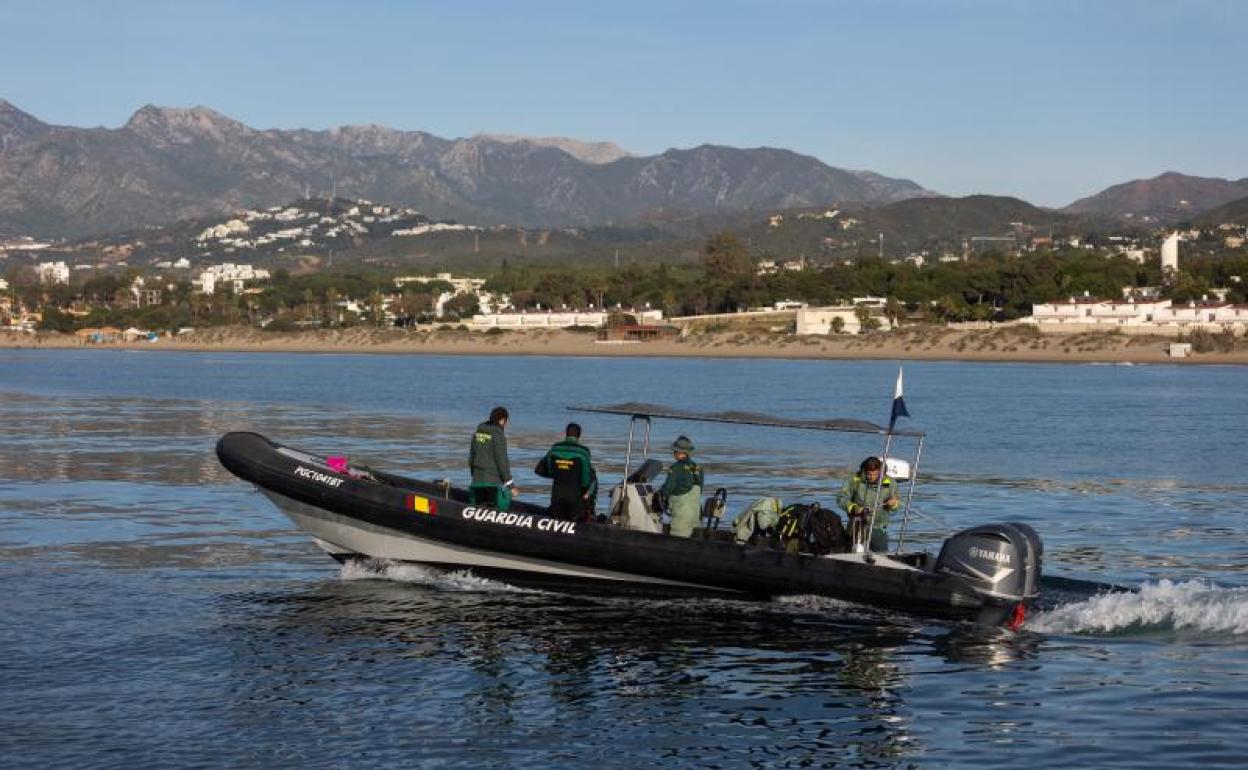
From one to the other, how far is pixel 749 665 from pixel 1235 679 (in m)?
4.67

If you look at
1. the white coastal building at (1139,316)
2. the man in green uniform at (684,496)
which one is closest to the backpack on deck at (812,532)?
the man in green uniform at (684,496)

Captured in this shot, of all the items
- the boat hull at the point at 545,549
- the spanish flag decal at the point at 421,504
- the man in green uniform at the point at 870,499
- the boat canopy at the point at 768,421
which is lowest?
the boat hull at the point at 545,549

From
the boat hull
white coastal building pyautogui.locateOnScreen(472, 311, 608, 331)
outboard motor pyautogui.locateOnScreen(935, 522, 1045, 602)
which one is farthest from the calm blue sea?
white coastal building pyautogui.locateOnScreen(472, 311, 608, 331)

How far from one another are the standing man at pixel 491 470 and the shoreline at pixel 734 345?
102137 millimetres

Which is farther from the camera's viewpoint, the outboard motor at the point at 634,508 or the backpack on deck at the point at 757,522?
the outboard motor at the point at 634,508

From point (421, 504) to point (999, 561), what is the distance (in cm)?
706

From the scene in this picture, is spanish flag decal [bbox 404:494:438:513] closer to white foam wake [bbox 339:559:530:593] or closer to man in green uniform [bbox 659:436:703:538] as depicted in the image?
white foam wake [bbox 339:559:530:593]

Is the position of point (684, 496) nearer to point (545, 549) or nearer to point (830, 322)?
point (545, 549)

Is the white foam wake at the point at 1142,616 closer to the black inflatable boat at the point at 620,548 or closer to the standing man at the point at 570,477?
the black inflatable boat at the point at 620,548

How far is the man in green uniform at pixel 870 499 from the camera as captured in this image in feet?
59.0

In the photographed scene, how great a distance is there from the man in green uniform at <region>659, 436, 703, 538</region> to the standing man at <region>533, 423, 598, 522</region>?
0.96m

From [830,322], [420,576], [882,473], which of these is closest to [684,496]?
[882,473]

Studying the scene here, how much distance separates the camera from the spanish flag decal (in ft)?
64.6

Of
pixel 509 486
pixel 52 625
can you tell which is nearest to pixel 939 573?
pixel 509 486
